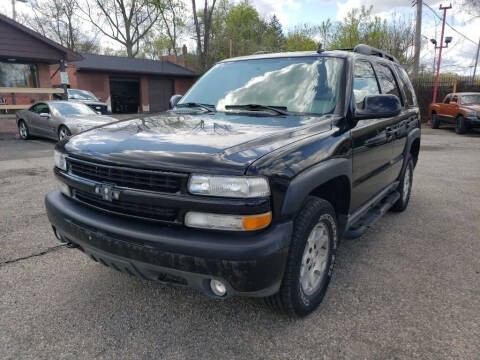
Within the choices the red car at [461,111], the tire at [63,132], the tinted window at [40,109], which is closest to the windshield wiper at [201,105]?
the tire at [63,132]

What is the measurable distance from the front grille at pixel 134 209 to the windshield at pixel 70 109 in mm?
9874

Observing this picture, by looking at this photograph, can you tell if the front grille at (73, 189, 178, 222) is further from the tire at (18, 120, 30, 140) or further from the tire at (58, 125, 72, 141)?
the tire at (18, 120, 30, 140)

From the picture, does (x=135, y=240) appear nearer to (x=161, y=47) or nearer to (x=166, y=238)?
(x=166, y=238)

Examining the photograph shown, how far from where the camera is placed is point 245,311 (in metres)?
2.69

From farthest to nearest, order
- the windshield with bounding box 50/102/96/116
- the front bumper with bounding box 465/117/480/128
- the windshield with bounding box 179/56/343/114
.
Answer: the front bumper with bounding box 465/117/480/128 < the windshield with bounding box 50/102/96/116 < the windshield with bounding box 179/56/343/114

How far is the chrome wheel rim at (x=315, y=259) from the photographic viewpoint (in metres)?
2.55

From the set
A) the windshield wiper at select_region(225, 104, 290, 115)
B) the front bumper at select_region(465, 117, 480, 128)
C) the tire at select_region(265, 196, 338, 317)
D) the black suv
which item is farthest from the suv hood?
the front bumper at select_region(465, 117, 480, 128)

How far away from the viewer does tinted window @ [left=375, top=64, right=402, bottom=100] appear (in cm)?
402

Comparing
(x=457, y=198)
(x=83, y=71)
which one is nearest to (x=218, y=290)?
(x=457, y=198)

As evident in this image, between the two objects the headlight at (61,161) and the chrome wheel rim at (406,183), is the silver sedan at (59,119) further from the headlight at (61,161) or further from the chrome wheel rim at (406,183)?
the chrome wheel rim at (406,183)

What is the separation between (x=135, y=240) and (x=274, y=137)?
1042 millimetres

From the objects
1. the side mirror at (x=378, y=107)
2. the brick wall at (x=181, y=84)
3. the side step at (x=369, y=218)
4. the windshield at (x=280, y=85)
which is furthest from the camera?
the brick wall at (x=181, y=84)

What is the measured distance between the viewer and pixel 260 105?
3.21m

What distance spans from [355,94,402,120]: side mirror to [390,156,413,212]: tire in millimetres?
1932
